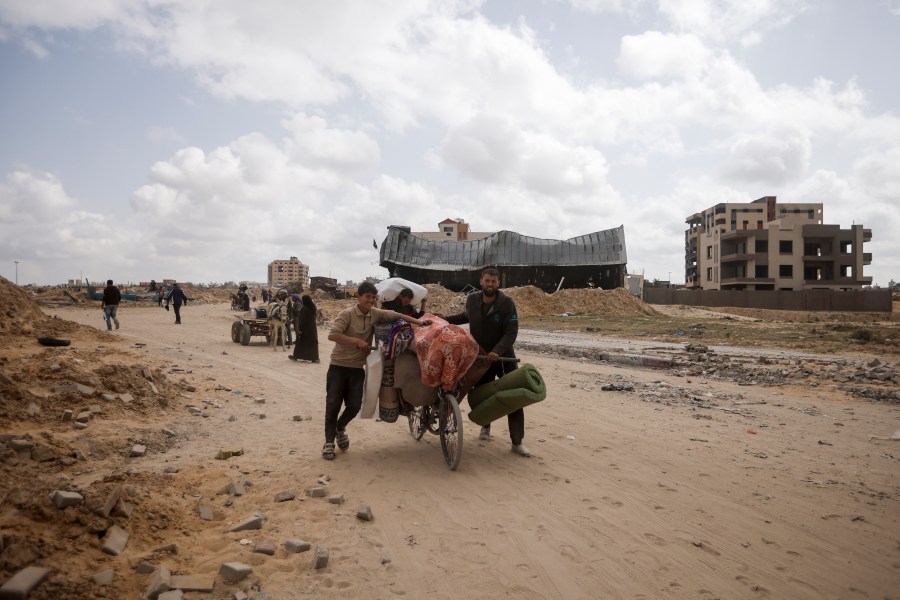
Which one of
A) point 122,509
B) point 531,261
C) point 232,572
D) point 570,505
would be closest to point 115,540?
point 122,509

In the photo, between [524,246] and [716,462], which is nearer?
[716,462]

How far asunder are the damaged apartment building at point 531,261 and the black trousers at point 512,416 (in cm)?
4143

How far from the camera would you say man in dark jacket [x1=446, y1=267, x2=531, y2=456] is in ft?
18.2

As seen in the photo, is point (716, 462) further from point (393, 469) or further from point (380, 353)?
point (380, 353)

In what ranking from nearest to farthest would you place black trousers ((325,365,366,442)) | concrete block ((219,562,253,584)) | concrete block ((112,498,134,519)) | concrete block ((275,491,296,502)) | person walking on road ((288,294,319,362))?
1. concrete block ((219,562,253,584))
2. concrete block ((112,498,134,519))
3. concrete block ((275,491,296,502))
4. black trousers ((325,365,366,442))
5. person walking on road ((288,294,319,362))

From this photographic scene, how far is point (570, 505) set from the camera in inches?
169

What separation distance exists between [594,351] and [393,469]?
1128cm

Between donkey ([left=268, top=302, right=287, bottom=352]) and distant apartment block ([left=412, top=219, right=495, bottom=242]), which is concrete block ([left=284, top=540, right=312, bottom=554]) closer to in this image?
donkey ([left=268, top=302, right=287, bottom=352])

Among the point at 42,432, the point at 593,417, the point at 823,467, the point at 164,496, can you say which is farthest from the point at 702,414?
the point at 42,432

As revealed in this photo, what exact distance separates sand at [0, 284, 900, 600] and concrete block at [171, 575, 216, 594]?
10cm

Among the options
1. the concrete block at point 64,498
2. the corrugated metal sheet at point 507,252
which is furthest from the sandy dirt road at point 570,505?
the corrugated metal sheet at point 507,252

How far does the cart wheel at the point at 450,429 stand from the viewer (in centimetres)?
494

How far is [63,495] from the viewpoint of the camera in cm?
330

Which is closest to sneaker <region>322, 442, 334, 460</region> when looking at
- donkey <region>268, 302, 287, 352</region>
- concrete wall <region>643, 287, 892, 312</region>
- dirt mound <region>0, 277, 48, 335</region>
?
dirt mound <region>0, 277, 48, 335</region>
